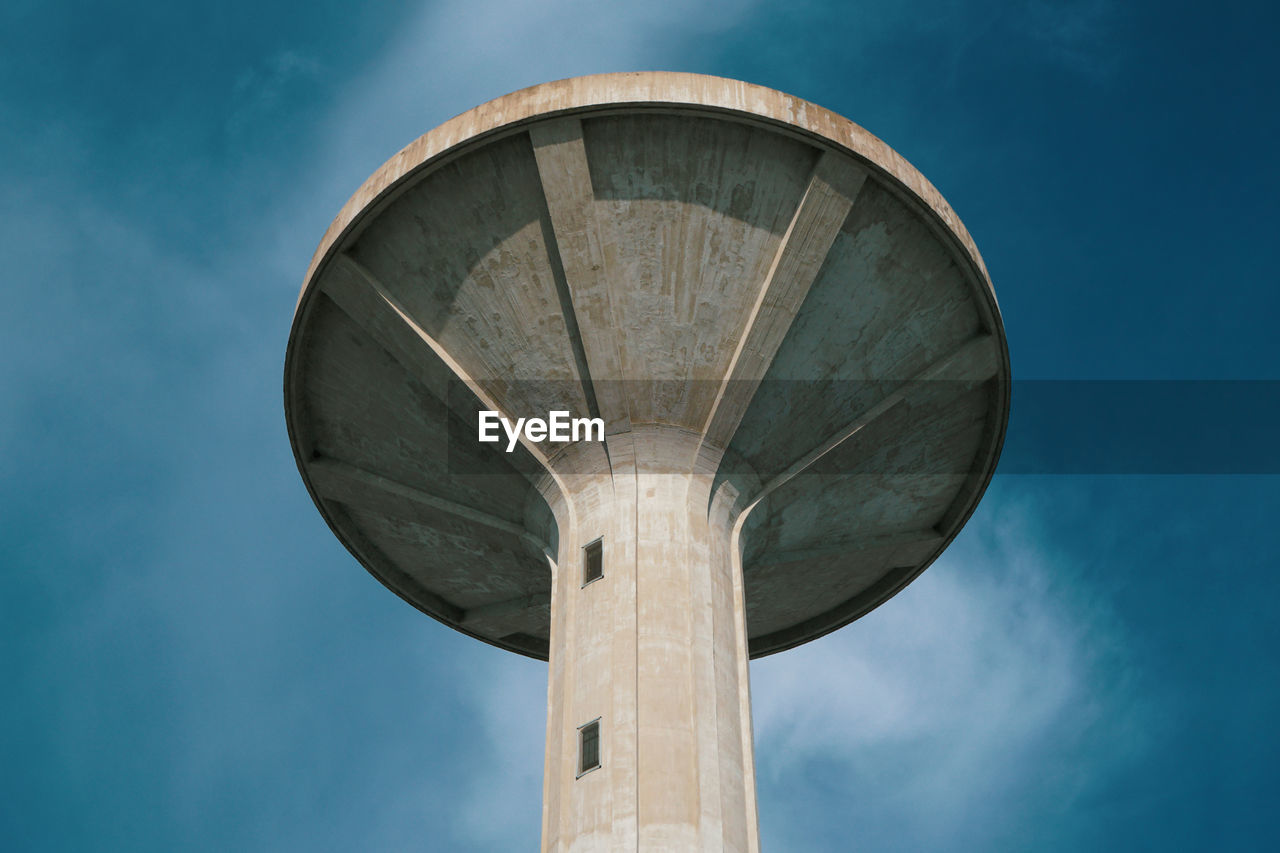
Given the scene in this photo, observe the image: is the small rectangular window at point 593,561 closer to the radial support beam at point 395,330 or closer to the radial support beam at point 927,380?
the radial support beam at point 395,330

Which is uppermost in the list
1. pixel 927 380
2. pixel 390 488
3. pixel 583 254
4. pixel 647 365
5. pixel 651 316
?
pixel 583 254

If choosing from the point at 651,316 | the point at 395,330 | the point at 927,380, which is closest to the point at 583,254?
the point at 651,316

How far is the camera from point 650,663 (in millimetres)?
15172

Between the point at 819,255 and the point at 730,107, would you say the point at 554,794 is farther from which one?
the point at 730,107

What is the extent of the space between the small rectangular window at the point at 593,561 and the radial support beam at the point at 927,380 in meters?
2.59

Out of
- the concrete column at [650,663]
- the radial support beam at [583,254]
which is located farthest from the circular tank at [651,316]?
the concrete column at [650,663]

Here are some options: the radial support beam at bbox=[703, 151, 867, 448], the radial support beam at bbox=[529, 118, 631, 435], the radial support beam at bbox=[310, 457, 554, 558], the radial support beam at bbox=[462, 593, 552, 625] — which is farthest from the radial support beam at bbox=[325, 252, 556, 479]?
the radial support beam at bbox=[462, 593, 552, 625]

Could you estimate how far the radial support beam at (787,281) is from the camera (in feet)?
51.8

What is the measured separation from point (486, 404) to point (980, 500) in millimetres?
8154

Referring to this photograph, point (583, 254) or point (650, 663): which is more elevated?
point (583, 254)

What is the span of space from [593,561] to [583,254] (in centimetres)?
401

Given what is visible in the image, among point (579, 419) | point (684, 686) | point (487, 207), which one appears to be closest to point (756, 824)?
point (684, 686)

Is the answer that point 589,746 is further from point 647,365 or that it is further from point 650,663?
point 647,365

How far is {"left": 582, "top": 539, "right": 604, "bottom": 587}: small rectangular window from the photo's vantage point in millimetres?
16480
